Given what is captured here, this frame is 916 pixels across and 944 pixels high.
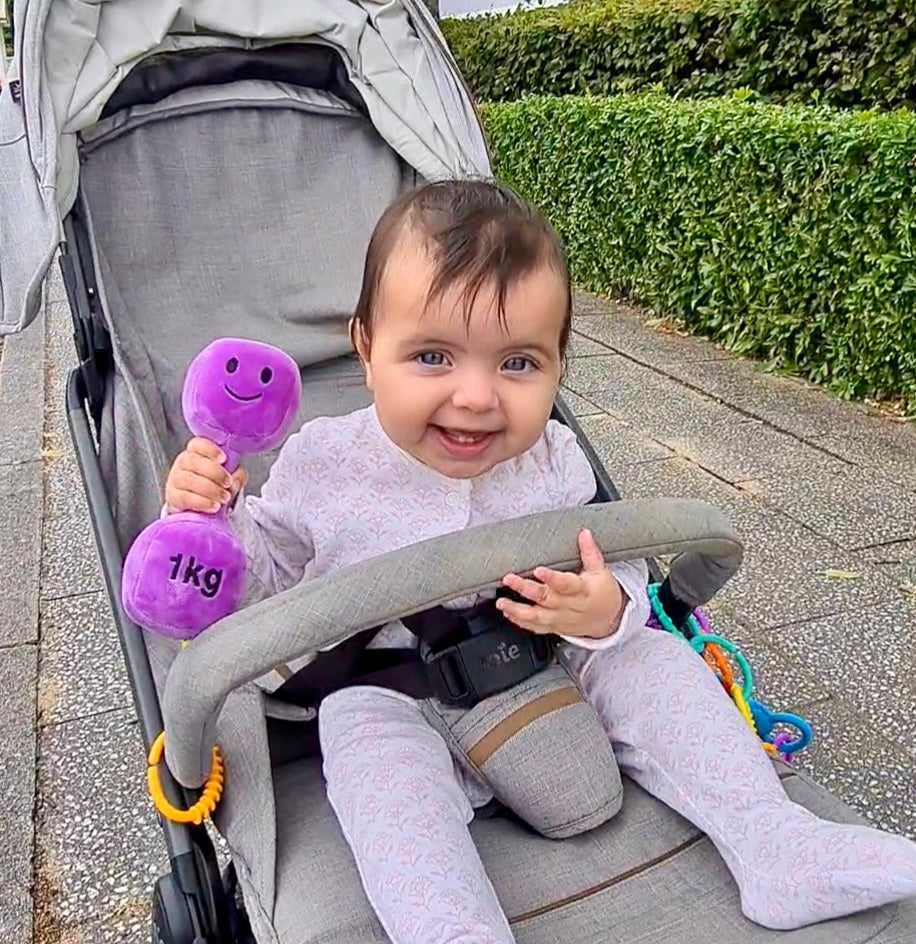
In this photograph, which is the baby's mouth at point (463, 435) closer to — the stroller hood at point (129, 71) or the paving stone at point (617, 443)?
the stroller hood at point (129, 71)

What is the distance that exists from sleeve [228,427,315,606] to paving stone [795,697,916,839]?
1310 mm

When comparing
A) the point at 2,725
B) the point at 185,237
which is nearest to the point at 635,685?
the point at 185,237

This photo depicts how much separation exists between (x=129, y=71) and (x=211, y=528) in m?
1.20

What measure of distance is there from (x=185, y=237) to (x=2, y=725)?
1272 millimetres

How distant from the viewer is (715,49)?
20.2 feet

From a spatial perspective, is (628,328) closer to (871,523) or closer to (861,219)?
(861,219)

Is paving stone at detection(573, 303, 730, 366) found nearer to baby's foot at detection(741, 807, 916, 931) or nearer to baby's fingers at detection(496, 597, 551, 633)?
baby's fingers at detection(496, 597, 551, 633)

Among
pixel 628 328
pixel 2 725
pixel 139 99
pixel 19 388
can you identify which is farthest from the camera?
pixel 628 328

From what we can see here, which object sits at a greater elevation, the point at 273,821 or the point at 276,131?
the point at 276,131

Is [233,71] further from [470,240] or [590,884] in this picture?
[590,884]

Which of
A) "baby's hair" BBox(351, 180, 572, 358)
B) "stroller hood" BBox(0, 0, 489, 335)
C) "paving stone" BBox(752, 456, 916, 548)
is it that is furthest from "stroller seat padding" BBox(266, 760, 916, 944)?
"paving stone" BBox(752, 456, 916, 548)

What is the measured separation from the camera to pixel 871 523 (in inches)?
143

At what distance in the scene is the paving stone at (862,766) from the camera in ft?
7.85

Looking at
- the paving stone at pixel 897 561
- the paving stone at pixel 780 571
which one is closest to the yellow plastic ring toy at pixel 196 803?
the paving stone at pixel 780 571
